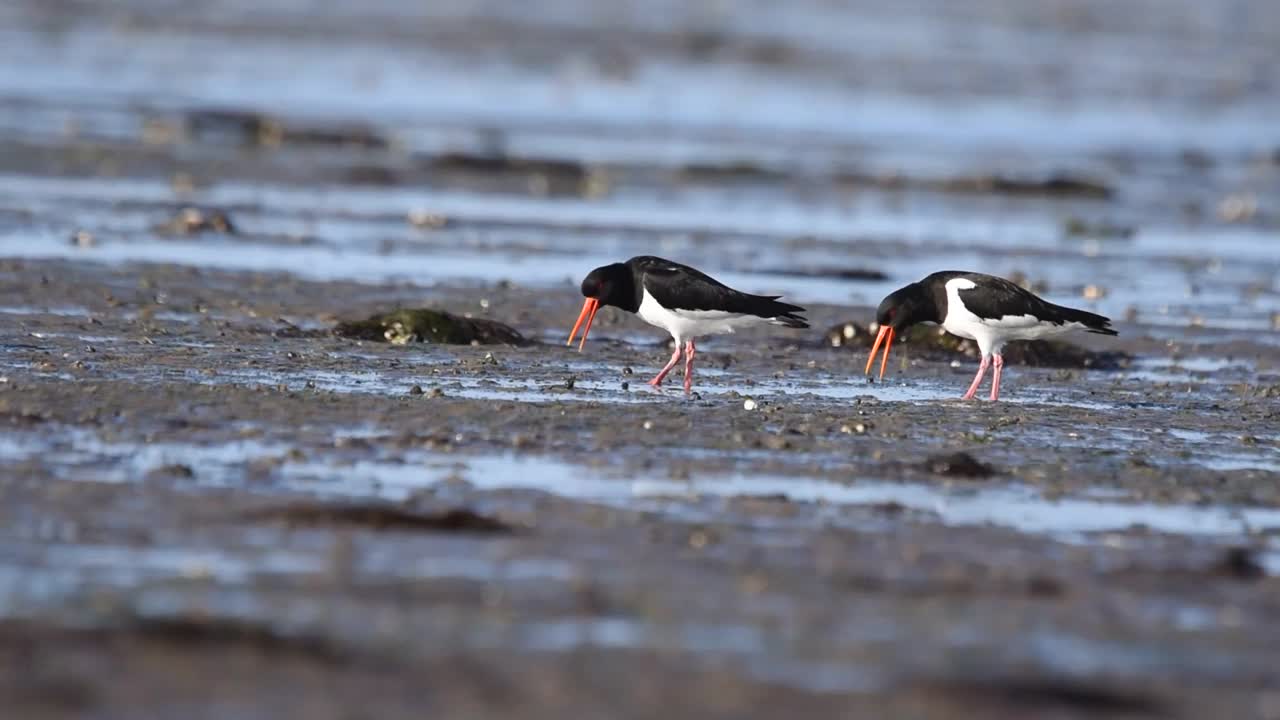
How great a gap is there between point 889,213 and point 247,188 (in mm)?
7083

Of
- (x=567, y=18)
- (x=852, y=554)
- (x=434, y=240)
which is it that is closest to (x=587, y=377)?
(x=852, y=554)

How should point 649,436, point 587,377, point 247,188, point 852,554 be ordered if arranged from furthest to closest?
point 247,188 → point 587,377 → point 649,436 → point 852,554

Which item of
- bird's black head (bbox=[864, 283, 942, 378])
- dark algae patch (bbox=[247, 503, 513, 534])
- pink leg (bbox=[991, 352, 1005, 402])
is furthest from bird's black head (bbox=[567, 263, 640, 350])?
dark algae patch (bbox=[247, 503, 513, 534])

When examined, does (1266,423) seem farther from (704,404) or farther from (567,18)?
(567,18)

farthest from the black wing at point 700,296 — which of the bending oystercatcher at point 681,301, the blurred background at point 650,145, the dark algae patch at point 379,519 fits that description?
the dark algae patch at point 379,519

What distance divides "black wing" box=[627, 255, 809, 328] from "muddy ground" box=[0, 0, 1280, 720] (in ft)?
1.55

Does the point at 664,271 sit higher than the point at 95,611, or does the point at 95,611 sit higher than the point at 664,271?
the point at 664,271

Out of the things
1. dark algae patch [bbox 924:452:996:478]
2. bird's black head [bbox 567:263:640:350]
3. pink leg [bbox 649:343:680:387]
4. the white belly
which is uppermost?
bird's black head [bbox 567:263:640:350]

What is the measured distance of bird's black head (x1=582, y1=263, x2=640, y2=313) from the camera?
1433cm

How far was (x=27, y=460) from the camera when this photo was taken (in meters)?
9.74

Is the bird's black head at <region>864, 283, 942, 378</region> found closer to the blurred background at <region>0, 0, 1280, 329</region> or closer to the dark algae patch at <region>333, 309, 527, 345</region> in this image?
the dark algae patch at <region>333, 309, 527, 345</region>

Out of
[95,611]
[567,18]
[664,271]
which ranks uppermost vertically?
[567,18]

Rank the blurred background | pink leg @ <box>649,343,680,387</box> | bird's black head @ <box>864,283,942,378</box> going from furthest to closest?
the blurred background, bird's black head @ <box>864,283,942,378</box>, pink leg @ <box>649,343,680,387</box>

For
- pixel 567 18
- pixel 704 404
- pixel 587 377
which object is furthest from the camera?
pixel 567 18
